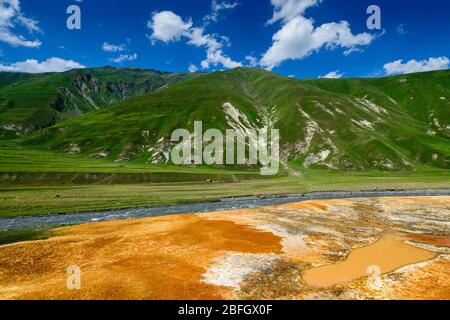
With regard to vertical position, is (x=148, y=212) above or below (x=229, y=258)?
below

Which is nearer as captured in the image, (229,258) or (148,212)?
(229,258)

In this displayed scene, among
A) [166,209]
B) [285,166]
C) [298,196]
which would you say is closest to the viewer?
[166,209]

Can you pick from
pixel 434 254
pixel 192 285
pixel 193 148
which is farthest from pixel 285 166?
pixel 192 285

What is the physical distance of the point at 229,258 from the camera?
32906 millimetres

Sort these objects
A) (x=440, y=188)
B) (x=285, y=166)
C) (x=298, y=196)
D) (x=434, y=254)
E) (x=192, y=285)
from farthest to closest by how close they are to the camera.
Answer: (x=285, y=166)
(x=440, y=188)
(x=298, y=196)
(x=434, y=254)
(x=192, y=285)

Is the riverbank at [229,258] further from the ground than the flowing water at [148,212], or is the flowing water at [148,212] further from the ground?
the riverbank at [229,258]

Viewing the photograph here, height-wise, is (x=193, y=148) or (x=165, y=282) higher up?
(x=193, y=148)

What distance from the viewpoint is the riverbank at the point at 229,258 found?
79.8 feet

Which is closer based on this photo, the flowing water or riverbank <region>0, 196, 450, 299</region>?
riverbank <region>0, 196, 450, 299</region>

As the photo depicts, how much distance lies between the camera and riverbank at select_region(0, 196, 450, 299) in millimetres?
24312

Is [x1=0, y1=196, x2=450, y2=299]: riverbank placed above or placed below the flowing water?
above
